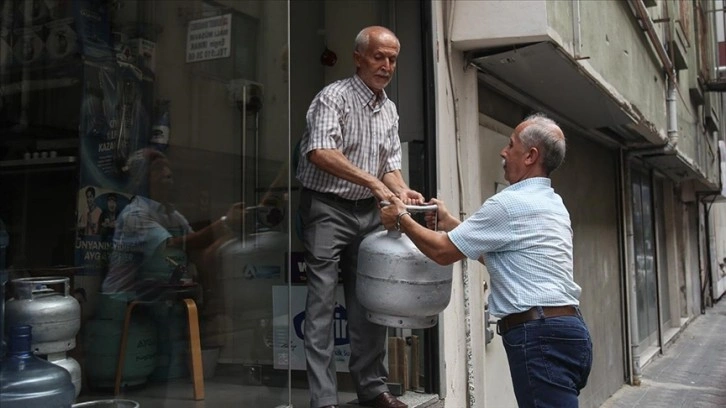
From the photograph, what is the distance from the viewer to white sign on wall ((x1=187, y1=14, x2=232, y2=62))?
4984mm

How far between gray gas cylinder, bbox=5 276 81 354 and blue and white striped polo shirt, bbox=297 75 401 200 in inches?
50.3

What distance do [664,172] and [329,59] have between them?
11163 mm

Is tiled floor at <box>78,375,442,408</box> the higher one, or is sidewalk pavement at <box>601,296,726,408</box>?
tiled floor at <box>78,375,442,408</box>

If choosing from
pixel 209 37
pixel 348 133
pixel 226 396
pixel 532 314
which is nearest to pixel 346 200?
pixel 348 133

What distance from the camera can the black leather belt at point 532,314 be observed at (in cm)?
270

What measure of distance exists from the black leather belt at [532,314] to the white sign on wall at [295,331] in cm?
143

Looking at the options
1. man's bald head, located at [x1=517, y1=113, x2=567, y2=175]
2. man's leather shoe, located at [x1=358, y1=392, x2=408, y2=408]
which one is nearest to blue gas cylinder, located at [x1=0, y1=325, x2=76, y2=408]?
man's leather shoe, located at [x1=358, y1=392, x2=408, y2=408]

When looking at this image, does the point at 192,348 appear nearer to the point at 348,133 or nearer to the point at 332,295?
the point at 332,295

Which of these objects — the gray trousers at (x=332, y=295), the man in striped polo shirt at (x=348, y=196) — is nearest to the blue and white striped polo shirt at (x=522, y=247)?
the man in striped polo shirt at (x=348, y=196)

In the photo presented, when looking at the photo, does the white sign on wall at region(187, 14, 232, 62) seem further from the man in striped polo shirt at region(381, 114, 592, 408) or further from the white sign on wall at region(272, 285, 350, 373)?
the man in striped polo shirt at region(381, 114, 592, 408)

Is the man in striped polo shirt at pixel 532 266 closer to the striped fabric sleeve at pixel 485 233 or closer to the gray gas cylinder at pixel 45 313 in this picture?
the striped fabric sleeve at pixel 485 233

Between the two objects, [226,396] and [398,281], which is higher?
[398,281]

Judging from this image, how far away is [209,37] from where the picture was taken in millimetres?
5035

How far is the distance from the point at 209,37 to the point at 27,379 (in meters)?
3.24
